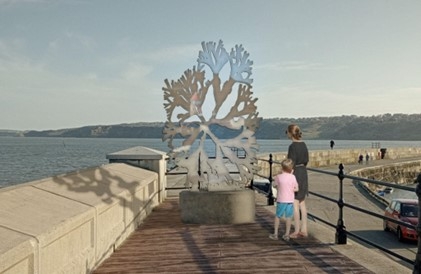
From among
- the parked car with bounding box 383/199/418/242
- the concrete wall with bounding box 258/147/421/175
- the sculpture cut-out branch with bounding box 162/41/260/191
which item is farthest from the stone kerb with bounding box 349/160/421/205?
the sculpture cut-out branch with bounding box 162/41/260/191

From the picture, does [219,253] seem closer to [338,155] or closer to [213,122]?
[213,122]

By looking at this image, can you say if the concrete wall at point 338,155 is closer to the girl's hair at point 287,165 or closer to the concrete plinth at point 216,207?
the concrete plinth at point 216,207

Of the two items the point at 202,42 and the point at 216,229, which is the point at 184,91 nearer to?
the point at 202,42

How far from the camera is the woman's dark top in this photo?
7195 mm

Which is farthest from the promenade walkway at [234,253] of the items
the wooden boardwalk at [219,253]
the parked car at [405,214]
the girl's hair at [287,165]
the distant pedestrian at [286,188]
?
the parked car at [405,214]

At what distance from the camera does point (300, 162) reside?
7.23m

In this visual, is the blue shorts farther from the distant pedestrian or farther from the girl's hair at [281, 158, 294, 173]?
the girl's hair at [281, 158, 294, 173]

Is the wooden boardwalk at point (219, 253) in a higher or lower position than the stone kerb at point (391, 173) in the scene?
higher

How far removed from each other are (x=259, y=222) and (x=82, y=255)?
4651mm

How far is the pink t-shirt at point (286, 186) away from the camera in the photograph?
22.9 ft

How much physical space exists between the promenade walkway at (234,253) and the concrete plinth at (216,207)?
0.20 m

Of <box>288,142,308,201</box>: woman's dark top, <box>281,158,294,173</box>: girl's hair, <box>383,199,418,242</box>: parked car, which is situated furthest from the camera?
<box>383,199,418,242</box>: parked car

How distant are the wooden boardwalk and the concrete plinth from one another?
22cm

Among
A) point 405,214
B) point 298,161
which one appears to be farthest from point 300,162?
point 405,214
